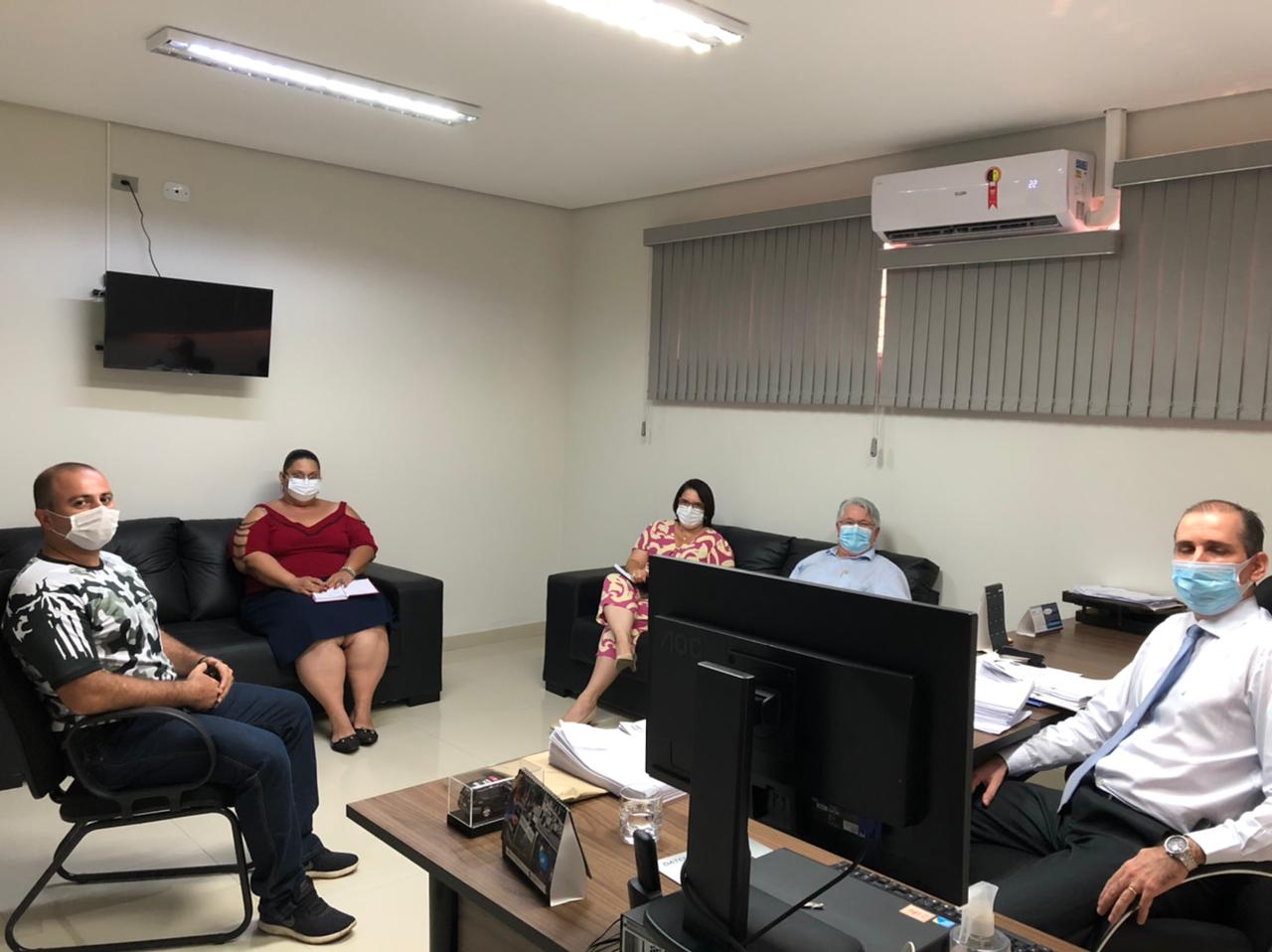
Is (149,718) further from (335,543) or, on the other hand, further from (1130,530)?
(1130,530)

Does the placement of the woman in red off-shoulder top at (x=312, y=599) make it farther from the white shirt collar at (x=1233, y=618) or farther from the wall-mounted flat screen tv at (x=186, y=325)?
the white shirt collar at (x=1233, y=618)

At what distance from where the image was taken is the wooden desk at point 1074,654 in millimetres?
2447

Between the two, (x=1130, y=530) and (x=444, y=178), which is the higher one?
(x=444, y=178)

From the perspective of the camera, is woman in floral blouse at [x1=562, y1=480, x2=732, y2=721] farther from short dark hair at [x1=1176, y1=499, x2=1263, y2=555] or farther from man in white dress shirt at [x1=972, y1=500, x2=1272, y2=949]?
short dark hair at [x1=1176, y1=499, x2=1263, y2=555]

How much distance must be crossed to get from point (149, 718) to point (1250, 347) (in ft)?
12.7

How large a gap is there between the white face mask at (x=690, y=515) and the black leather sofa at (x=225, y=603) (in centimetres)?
127

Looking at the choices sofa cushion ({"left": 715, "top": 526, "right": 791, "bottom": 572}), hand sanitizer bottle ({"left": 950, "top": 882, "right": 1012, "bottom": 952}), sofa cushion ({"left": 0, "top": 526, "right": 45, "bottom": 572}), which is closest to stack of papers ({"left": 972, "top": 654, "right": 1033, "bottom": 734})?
hand sanitizer bottle ({"left": 950, "top": 882, "right": 1012, "bottom": 952})

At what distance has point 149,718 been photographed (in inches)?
106

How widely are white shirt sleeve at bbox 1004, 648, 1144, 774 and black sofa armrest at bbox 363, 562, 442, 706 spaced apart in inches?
125

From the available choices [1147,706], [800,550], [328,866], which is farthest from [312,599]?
[1147,706]

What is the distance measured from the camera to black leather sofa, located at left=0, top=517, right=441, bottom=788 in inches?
175

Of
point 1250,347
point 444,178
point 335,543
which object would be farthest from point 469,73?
point 1250,347

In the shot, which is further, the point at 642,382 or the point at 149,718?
the point at 642,382

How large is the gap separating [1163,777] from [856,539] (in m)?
2.34
